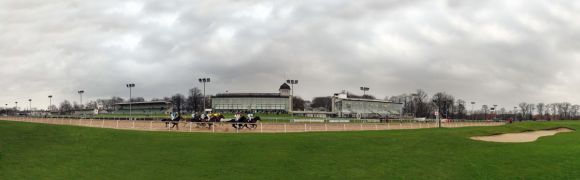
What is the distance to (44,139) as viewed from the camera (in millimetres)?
28891

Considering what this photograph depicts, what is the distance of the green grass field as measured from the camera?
23.3 m

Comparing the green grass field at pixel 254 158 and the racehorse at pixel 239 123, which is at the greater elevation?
the racehorse at pixel 239 123

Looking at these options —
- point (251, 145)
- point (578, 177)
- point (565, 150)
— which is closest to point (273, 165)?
point (251, 145)

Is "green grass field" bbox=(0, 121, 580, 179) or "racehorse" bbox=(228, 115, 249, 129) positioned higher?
"racehorse" bbox=(228, 115, 249, 129)

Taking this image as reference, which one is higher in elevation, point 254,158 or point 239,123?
point 239,123

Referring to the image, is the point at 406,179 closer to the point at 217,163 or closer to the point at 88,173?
the point at 217,163

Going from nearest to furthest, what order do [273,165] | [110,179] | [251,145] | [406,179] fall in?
[110,179] → [406,179] → [273,165] → [251,145]

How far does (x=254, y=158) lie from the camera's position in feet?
86.8

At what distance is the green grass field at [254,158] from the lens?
76.5 feet

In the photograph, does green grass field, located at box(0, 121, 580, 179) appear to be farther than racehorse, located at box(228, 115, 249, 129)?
No

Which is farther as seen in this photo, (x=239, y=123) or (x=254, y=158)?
(x=239, y=123)

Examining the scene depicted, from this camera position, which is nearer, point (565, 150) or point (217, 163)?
point (217, 163)

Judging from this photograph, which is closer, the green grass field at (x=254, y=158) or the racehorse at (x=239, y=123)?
the green grass field at (x=254, y=158)

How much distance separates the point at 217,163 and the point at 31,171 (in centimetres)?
826
